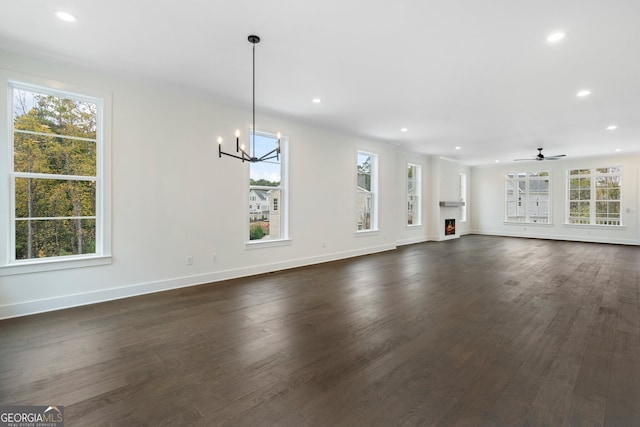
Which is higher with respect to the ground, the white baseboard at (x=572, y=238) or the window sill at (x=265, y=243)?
the window sill at (x=265, y=243)

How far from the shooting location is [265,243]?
5.37 m

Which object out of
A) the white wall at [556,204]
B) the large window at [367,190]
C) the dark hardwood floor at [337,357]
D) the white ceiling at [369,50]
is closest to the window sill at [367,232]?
the large window at [367,190]

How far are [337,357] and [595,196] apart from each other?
465 inches

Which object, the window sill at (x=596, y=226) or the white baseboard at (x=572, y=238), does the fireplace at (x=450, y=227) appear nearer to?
the white baseboard at (x=572, y=238)

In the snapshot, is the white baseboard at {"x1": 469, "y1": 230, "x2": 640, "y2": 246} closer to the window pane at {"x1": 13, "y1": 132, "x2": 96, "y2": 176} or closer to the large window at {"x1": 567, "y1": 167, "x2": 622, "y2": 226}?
the large window at {"x1": 567, "y1": 167, "x2": 622, "y2": 226}

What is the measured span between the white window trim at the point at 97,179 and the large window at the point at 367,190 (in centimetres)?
515

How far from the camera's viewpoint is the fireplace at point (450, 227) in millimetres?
10508

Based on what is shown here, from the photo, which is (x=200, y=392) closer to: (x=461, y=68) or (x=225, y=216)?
(x=225, y=216)

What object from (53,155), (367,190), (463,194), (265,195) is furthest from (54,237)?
(463,194)

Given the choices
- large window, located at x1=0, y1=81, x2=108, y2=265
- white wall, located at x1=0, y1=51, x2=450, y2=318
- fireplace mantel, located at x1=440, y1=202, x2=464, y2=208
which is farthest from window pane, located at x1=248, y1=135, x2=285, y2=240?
fireplace mantel, located at x1=440, y1=202, x2=464, y2=208

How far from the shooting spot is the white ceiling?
8.36 ft

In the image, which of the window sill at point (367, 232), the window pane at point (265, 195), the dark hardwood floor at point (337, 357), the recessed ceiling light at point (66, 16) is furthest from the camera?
the window sill at point (367, 232)

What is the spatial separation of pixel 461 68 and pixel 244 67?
2.60 meters

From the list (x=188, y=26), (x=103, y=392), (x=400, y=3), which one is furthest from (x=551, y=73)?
(x=103, y=392)
